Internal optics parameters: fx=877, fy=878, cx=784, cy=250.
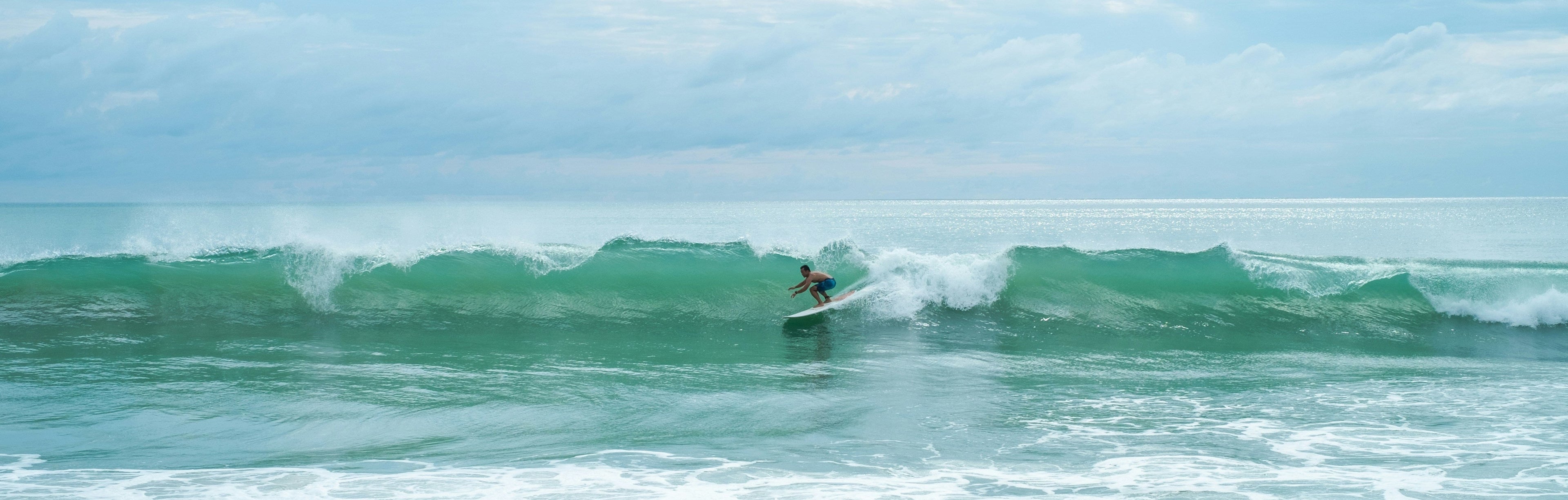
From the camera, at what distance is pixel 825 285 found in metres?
13.0

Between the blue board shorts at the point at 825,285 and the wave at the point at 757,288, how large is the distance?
0.49 m

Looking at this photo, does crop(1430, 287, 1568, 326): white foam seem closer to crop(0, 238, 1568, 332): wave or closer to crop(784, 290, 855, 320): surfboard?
crop(0, 238, 1568, 332): wave

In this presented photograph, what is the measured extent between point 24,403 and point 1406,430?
36.0ft

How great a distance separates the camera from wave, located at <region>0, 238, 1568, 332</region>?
12.9 m

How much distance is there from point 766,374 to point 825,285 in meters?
4.21

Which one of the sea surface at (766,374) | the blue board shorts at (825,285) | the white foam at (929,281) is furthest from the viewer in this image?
the white foam at (929,281)

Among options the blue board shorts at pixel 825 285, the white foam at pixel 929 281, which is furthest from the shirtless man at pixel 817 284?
the white foam at pixel 929 281

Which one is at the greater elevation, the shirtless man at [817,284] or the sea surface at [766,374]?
the shirtless man at [817,284]

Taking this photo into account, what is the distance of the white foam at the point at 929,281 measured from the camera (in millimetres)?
13375

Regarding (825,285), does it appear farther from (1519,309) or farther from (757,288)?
(1519,309)

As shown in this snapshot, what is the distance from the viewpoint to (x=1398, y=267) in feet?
50.0

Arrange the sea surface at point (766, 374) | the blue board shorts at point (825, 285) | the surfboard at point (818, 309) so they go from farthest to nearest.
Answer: the blue board shorts at point (825, 285) → the surfboard at point (818, 309) → the sea surface at point (766, 374)

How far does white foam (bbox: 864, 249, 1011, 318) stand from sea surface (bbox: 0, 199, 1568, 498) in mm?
58

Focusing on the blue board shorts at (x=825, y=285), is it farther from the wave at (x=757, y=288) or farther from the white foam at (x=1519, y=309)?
the white foam at (x=1519, y=309)
